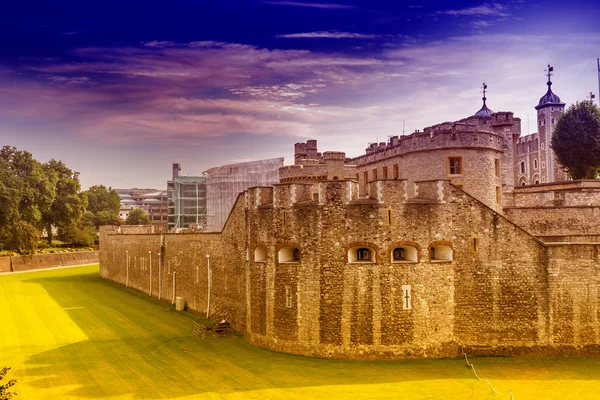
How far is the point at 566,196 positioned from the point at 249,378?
2097cm

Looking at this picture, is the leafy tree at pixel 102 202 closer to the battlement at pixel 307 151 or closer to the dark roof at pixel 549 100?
the battlement at pixel 307 151

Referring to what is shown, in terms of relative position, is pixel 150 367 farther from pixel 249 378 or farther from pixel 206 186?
pixel 206 186

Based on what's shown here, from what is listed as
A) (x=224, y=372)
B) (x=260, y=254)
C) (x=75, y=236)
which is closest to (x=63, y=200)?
(x=75, y=236)

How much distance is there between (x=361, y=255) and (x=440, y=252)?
3.39 meters

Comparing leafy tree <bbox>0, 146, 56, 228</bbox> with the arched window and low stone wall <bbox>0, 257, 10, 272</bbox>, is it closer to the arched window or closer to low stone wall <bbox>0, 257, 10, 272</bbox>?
low stone wall <bbox>0, 257, 10, 272</bbox>

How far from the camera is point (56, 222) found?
77938 mm

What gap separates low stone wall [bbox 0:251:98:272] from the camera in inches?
2581

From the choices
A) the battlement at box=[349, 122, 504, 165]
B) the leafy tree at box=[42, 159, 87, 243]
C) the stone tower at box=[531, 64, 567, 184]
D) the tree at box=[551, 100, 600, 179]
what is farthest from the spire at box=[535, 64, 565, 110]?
the leafy tree at box=[42, 159, 87, 243]

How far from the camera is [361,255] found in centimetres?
2323

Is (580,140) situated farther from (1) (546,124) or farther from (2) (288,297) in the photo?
(2) (288,297)

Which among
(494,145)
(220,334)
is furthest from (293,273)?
(494,145)

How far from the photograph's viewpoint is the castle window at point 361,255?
22484mm

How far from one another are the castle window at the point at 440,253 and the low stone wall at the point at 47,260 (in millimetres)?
58485

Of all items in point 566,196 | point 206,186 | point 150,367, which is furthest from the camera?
point 206,186
